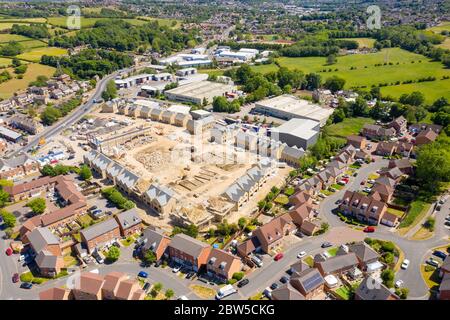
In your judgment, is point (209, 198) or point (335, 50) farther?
point (335, 50)

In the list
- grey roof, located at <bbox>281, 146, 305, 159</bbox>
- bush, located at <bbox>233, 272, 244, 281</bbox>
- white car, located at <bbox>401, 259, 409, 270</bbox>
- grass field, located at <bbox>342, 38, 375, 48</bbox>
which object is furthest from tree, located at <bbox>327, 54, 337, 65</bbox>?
bush, located at <bbox>233, 272, 244, 281</bbox>

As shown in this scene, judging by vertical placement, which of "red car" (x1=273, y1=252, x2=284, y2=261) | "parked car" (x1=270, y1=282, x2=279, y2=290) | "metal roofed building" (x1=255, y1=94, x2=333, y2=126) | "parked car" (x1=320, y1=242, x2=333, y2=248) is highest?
"metal roofed building" (x1=255, y1=94, x2=333, y2=126)

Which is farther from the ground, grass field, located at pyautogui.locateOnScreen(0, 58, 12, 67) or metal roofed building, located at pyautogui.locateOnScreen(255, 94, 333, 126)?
grass field, located at pyautogui.locateOnScreen(0, 58, 12, 67)

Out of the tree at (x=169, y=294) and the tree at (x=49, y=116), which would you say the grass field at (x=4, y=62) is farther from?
the tree at (x=169, y=294)

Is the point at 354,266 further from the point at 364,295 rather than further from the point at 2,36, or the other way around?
the point at 2,36

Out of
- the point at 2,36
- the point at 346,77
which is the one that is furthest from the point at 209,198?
the point at 2,36

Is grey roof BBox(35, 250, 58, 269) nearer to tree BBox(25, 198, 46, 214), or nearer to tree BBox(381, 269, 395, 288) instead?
tree BBox(25, 198, 46, 214)
